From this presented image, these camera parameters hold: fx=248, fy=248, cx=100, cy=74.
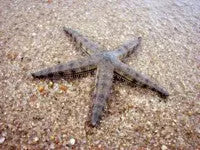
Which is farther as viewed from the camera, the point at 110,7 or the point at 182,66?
the point at 110,7

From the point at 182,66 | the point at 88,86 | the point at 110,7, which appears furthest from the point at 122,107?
the point at 110,7

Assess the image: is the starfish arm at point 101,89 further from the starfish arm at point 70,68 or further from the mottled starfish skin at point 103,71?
the starfish arm at point 70,68

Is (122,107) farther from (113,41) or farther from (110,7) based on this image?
(110,7)

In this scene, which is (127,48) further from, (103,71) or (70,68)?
(70,68)

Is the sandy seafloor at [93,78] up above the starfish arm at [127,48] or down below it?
below

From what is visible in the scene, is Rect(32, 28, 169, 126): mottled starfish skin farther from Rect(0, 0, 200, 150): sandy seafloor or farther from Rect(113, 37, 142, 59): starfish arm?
Rect(0, 0, 200, 150): sandy seafloor

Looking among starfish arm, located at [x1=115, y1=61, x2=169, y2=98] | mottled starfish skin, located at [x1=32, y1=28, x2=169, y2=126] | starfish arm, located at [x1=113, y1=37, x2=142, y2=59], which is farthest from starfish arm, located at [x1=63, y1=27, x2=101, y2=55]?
starfish arm, located at [x1=115, y1=61, x2=169, y2=98]

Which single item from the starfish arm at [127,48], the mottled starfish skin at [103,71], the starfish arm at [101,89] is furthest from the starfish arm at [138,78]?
the starfish arm at [127,48]
